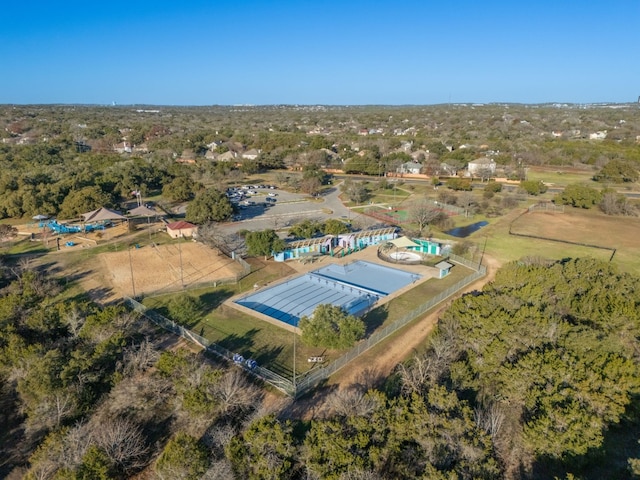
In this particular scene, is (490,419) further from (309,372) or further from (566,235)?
(566,235)

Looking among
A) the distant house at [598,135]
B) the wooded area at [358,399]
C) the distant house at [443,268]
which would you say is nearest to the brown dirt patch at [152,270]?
the wooded area at [358,399]

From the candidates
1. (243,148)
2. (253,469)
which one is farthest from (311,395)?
(243,148)

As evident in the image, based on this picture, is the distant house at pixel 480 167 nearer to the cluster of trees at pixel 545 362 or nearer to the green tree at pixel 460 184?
the green tree at pixel 460 184

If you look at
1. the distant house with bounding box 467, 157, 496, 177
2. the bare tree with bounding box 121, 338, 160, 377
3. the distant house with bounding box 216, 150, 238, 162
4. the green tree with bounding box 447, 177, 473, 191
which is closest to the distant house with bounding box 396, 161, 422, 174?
the distant house with bounding box 467, 157, 496, 177

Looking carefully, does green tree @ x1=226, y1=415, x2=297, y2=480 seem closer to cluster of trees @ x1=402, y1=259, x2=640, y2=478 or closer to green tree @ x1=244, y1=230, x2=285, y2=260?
cluster of trees @ x1=402, y1=259, x2=640, y2=478

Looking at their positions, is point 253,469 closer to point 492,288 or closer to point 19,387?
Result: point 19,387

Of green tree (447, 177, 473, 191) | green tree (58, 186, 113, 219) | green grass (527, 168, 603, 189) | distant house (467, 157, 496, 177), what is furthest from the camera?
distant house (467, 157, 496, 177)

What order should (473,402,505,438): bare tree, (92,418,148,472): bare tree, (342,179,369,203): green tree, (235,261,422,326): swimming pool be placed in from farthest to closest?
(342,179,369,203): green tree
(235,261,422,326): swimming pool
(473,402,505,438): bare tree
(92,418,148,472): bare tree
